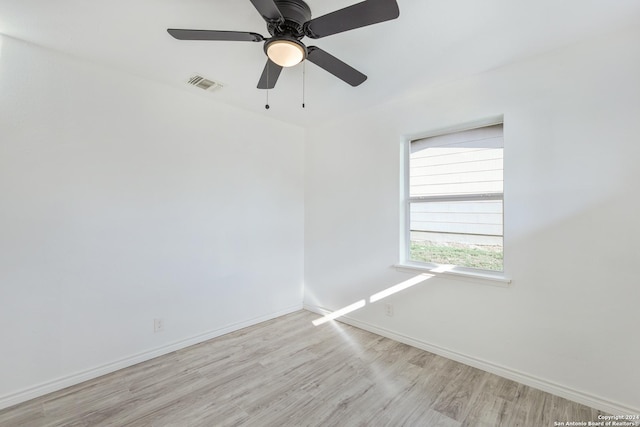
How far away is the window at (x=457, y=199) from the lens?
8.18 feet

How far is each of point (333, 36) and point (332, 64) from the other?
0.31 metres

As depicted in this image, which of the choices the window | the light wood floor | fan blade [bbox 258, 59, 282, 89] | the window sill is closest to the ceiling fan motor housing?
fan blade [bbox 258, 59, 282, 89]

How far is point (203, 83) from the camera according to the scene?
264 centimetres

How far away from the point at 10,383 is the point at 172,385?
1.04 metres

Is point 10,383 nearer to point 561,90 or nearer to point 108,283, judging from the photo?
point 108,283

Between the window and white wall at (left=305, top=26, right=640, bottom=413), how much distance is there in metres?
0.17

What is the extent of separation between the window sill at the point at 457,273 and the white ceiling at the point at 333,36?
175cm

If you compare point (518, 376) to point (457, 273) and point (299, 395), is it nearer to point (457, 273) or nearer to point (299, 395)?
point (457, 273)

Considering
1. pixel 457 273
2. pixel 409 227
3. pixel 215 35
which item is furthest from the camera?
pixel 409 227

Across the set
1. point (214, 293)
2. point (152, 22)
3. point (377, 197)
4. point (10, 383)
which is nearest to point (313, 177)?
point (377, 197)

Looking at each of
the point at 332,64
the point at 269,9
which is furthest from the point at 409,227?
the point at 269,9

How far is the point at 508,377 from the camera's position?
7.42 feet

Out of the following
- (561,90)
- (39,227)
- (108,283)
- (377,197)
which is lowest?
(108,283)

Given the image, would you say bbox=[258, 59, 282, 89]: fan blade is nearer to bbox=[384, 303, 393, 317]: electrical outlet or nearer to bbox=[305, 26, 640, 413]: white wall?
bbox=[305, 26, 640, 413]: white wall
